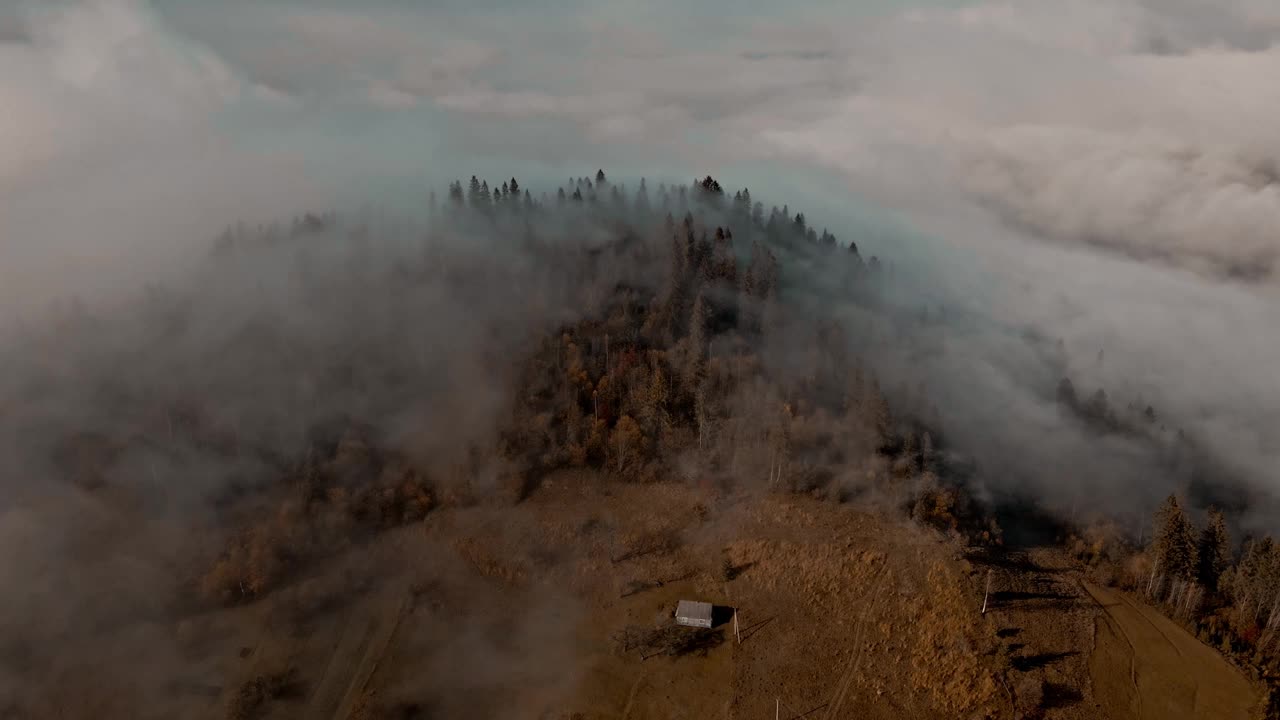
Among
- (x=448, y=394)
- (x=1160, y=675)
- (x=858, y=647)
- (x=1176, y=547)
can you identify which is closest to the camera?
(x=1160, y=675)

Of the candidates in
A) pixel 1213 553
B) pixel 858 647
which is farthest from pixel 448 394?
pixel 1213 553

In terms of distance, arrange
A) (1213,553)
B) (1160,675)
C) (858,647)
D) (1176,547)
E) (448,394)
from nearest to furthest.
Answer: (1160,675)
(858,647)
(1176,547)
(1213,553)
(448,394)

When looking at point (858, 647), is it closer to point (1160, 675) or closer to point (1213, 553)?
point (1160, 675)

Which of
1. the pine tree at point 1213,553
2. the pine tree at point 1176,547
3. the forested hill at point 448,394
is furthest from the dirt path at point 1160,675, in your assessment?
the forested hill at point 448,394

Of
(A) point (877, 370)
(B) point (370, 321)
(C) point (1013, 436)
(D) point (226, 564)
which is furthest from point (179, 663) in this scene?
(C) point (1013, 436)

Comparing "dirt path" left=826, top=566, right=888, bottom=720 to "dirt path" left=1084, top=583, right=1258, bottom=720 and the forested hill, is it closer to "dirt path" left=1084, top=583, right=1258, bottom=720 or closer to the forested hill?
the forested hill

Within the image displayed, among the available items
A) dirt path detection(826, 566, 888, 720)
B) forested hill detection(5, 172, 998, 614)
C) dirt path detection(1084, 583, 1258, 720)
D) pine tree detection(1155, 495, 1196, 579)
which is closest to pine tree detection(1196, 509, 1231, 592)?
pine tree detection(1155, 495, 1196, 579)

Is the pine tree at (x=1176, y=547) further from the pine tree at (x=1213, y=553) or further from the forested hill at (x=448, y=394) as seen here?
the forested hill at (x=448, y=394)
